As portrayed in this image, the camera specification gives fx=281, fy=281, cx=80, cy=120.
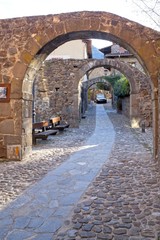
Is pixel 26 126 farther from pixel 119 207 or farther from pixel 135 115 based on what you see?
pixel 135 115

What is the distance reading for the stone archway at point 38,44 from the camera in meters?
6.25

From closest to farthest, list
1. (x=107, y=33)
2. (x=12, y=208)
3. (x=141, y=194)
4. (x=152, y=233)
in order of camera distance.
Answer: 1. (x=152, y=233)
2. (x=12, y=208)
3. (x=141, y=194)
4. (x=107, y=33)

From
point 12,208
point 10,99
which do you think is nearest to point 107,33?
point 10,99

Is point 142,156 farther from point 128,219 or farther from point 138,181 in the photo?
point 128,219

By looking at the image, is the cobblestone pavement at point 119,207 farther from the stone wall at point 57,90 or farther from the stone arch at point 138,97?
the stone wall at point 57,90

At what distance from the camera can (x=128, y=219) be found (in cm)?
308

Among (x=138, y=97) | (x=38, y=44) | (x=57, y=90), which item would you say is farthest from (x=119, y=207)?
(x=57, y=90)

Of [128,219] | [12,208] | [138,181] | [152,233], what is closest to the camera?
[152,233]

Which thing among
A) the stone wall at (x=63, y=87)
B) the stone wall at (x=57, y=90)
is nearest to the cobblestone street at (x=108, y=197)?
the stone wall at (x=63, y=87)

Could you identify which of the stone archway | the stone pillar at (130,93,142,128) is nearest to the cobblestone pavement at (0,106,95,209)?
the stone archway

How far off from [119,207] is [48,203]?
0.91m

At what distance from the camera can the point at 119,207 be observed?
346 centimetres

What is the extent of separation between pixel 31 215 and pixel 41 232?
48 cm

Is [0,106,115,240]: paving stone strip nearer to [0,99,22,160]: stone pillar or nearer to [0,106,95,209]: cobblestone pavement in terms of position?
[0,106,95,209]: cobblestone pavement
